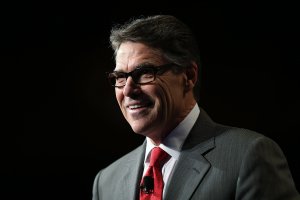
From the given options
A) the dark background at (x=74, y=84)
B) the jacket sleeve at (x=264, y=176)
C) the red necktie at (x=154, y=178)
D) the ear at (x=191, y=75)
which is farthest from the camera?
→ the dark background at (x=74, y=84)

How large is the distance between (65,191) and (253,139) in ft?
7.08

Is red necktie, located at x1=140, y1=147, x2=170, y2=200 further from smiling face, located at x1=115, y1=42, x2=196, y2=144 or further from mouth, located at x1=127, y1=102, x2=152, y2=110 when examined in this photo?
mouth, located at x1=127, y1=102, x2=152, y2=110

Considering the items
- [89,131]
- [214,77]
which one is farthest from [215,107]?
[89,131]

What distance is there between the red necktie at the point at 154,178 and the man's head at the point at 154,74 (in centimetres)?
10

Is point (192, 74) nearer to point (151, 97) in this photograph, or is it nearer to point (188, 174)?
point (151, 97)

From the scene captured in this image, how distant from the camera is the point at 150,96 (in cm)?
236

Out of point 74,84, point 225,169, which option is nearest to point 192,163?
point 225,169

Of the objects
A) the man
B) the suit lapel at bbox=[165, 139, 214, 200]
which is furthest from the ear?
the suit lapel at bbox=[165, 139, 214, 200]

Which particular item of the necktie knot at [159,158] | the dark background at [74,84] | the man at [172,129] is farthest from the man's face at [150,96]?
the dark background at [74,84]

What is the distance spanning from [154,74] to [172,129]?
0.32 metres

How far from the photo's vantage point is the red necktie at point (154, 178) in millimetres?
2293

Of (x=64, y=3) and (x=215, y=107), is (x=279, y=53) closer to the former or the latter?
(x=215, y=107)

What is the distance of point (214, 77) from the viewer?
368 centimetres

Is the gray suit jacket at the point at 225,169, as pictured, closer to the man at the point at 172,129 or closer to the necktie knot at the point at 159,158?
the man at the point at 172,129
